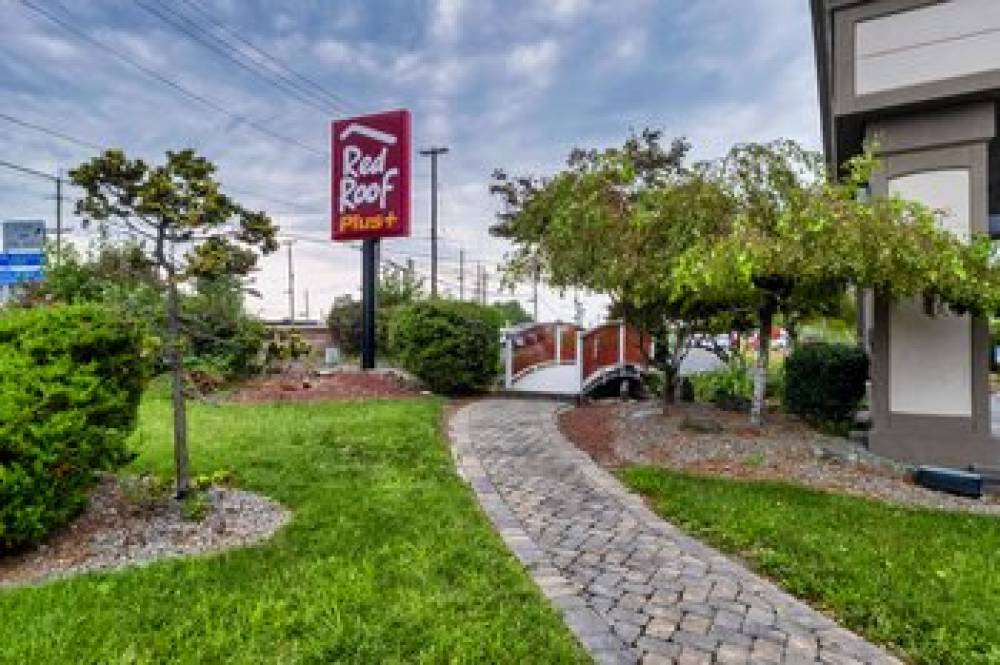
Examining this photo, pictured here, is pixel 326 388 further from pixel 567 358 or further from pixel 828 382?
pixel 828 382

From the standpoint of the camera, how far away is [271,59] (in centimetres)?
1630

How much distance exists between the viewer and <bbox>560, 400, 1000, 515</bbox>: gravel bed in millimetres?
6398

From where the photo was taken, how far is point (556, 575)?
3.94 metres

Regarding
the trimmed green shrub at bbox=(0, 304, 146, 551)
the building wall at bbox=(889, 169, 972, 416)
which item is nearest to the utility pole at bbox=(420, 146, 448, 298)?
the building wall at bbox=(889, 169, 972, 416)

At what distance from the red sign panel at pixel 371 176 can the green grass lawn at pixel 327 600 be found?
31.1ft

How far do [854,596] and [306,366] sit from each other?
1320cm

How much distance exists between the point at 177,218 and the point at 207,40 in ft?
36.7

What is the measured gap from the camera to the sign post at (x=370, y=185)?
1418 centimetres

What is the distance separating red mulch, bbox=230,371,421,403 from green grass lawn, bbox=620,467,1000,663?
7011 millimetres

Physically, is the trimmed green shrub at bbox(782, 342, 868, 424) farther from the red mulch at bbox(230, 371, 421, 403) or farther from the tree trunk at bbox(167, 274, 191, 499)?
the tree trunk at bbox(167, 274, 191, 499)

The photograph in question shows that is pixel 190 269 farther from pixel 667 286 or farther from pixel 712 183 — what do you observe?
pixel 712 183

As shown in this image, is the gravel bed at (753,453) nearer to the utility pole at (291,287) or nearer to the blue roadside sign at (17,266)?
the blue roadside sign at (17,266)

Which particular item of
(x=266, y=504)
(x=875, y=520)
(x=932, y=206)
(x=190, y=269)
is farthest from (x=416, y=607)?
(x=932, y=206)

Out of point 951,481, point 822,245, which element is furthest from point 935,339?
point 822,245
